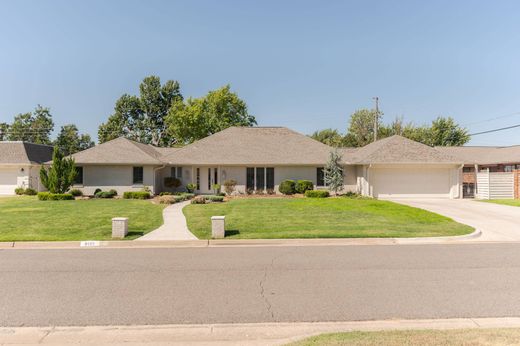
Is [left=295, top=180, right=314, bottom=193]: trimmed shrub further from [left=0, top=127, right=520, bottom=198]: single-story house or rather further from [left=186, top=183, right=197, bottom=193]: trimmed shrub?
[left=186, top=183, right=197, bottom=193]: trimmed shrub

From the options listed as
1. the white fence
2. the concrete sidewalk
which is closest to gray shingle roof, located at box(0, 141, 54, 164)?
the concrete sidewalk

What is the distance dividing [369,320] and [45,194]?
24112mm

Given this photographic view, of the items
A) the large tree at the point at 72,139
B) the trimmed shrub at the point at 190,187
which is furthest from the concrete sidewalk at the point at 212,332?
the large tree at the point at 72,139

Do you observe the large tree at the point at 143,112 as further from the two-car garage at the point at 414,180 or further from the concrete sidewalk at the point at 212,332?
the concrete sidewalk at the point at 212,332

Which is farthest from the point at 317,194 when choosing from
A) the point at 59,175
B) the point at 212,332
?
the point at 212,332

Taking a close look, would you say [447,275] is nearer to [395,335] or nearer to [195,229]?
[395,335]

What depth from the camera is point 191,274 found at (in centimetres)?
743

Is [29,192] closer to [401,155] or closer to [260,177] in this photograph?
[260,177]

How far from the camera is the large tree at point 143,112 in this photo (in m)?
58.6

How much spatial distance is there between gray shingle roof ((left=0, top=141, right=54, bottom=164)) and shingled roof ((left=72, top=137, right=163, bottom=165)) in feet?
21.9

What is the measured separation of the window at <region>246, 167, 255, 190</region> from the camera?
1093 inches

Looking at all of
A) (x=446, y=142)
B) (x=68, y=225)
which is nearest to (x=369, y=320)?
(x=68, y=225)

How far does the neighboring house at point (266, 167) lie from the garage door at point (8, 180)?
725 cm

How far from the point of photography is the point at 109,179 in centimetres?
2656
